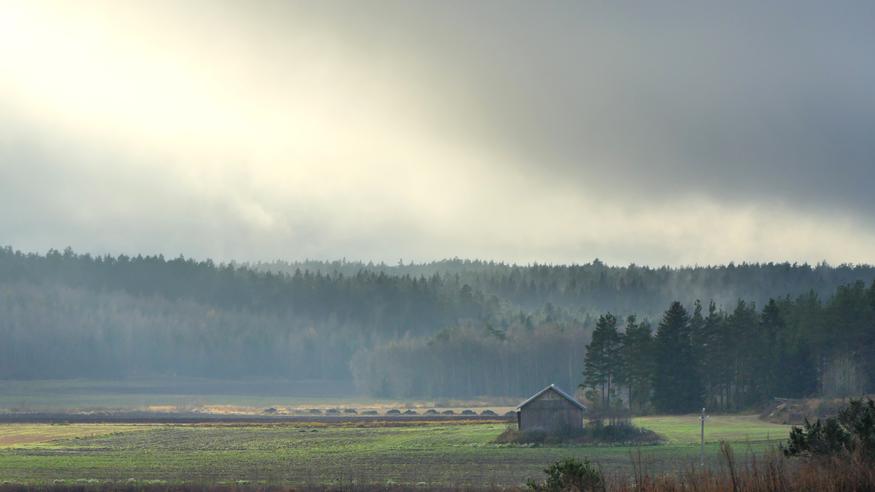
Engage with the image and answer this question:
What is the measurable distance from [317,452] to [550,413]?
27.4 metres

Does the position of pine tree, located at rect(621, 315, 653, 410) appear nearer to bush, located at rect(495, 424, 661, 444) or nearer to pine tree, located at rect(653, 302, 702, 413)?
pine tree, located at rect(653, 302, 702, 413)

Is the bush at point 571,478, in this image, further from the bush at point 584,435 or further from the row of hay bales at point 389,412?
the row of hay bales at point 389,412

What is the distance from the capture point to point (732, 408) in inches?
5709

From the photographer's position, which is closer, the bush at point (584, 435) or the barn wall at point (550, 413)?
the bush at point (584, 435)

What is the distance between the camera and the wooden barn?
11181cm

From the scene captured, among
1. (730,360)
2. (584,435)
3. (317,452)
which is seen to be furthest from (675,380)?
(317,452)

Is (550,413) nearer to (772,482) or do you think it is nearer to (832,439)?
(832,439)

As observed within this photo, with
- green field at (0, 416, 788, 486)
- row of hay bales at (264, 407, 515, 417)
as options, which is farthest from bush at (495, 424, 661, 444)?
row of hay bales at (264, 407, 515, 417)

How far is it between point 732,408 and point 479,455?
63.5 m

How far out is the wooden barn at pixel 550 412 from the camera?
11181 centimetres

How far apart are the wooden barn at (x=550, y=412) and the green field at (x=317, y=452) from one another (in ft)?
12.0

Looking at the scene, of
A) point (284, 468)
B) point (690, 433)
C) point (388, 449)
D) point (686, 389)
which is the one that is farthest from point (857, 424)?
point (686, 389)

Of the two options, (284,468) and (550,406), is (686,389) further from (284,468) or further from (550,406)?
(284,468)

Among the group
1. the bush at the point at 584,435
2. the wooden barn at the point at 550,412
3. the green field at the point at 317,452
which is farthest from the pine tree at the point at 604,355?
the bush at the point at 584,435
